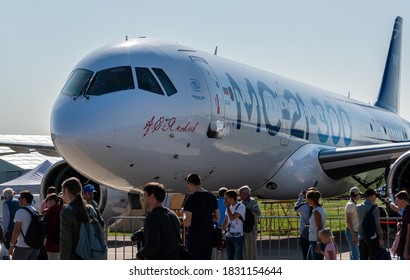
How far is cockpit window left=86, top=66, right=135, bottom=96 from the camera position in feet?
43.9

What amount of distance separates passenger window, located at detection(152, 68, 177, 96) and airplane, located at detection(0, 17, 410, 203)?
0.02 m

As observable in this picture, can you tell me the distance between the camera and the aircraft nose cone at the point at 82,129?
12.7 m

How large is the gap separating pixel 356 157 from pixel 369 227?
7208 millimetres

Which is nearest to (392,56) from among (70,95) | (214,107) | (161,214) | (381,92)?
(381,92)

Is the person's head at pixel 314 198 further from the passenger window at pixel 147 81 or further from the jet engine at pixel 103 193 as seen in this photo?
the jet engine at pixel 103 193

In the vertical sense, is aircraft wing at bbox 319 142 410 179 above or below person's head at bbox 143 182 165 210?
above

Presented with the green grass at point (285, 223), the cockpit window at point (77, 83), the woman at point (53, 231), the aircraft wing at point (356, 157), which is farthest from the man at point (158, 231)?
the aircraft wing at point (356, 157)

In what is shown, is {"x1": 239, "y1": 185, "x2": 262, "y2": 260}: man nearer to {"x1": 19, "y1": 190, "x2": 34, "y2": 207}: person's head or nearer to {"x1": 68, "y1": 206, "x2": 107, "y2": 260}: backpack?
{"x1": 19, "y1": 190, "x2": 34, "y2": 207}: person's head

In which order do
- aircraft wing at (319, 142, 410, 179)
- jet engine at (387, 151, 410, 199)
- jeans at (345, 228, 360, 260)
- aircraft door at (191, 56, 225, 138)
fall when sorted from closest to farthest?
1. jeans at (345, 228, 360, 260)
2. aircraft door at (191, 56, 225, 138)
3. jet engine at (387, 151, 410, 199)
4. aircraft wing at (319, 142, 410, 179)

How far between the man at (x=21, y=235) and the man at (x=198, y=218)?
193 cm

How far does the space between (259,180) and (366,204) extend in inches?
225

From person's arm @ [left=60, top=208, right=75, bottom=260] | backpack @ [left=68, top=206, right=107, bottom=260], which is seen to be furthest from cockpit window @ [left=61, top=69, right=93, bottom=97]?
person's arm @ [left=60, top=208, right=75, bottom=260]

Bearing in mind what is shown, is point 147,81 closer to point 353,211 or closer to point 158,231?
point 353,211

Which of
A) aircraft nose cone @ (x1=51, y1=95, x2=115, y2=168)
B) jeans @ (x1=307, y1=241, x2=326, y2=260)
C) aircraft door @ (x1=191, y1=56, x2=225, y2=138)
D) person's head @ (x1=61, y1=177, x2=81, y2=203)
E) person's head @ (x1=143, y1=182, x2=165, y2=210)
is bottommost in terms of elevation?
jeans @ (x1=307, y1=241, x2=326, y2=260)
